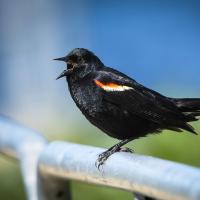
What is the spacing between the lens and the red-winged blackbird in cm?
348

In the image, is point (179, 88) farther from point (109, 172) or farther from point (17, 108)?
point (109, 172)

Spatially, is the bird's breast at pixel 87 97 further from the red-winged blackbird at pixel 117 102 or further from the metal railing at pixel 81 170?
the metal railing at pixel 81 170

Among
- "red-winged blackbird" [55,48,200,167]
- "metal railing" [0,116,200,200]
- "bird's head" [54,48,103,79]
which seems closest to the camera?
"metal railing" [0,116,200,200]

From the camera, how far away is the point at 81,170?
201 cm

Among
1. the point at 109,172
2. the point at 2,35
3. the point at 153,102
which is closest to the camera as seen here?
the point at 109,172

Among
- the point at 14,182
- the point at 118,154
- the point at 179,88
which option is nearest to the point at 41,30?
the point at 179,88

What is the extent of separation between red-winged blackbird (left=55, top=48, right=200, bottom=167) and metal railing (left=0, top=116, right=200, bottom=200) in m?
0.93

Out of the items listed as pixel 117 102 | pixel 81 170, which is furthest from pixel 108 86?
pixel 81 170

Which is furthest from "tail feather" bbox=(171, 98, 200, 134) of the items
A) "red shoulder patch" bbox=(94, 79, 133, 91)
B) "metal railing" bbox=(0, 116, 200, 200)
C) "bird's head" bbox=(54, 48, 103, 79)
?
"metal railing" bbox=(0, 116, 200, 200)

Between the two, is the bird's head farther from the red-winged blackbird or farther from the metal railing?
→ the metal railing

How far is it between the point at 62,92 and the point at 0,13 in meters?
1.97

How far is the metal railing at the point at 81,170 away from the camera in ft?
5.01

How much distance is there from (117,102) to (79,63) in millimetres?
255

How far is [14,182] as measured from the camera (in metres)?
4.96
